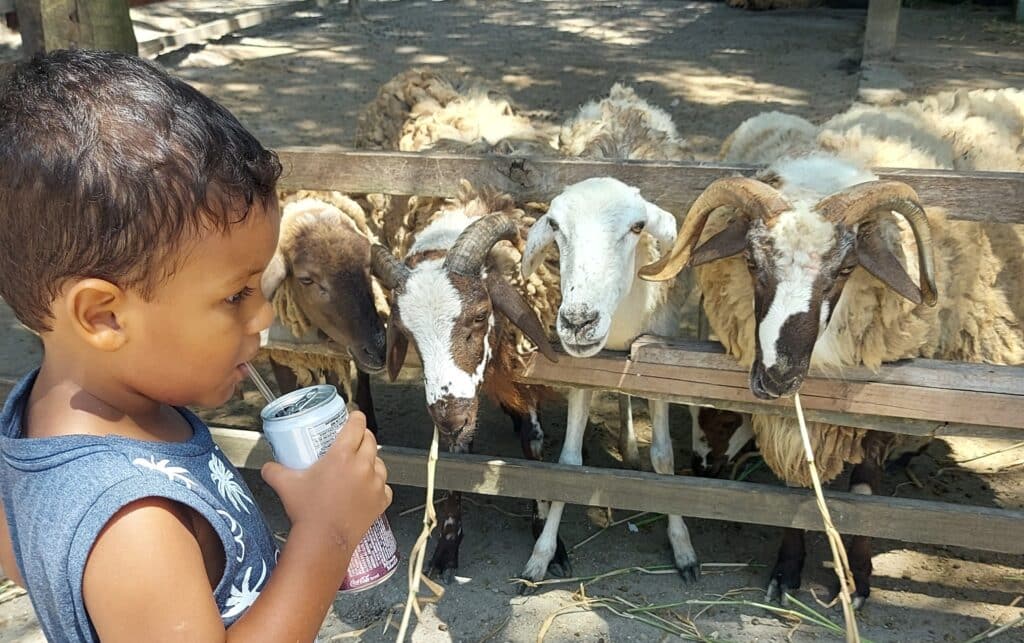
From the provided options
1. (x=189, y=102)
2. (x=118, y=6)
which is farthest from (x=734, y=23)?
(x=189, y=102)

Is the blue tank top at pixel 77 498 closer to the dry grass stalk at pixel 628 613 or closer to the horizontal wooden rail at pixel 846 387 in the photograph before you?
the horizontal wooden rail at pixel 846 387

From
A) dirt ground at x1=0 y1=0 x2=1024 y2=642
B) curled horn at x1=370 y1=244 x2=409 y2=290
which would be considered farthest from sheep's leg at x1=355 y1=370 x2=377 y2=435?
curled horn at x1=370 y1=244 x2=409 y2=290

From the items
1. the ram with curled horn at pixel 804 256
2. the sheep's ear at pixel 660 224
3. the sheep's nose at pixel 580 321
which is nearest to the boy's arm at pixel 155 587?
the sheep's nose at pixel 580 321

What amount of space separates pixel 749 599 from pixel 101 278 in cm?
279

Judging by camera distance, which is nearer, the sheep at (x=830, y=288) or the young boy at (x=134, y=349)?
the young boy at (x=134, y=349)

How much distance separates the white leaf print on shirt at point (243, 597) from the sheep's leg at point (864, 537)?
2508 millimetres

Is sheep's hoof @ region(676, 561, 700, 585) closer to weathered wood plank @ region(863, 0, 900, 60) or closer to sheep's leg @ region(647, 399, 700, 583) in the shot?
sheep's leg @ region(647, 399, 700, 583)

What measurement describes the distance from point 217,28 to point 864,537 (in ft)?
37.1

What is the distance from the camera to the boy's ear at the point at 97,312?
1010mm

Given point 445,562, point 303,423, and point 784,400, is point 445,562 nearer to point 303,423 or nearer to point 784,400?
point 784,400

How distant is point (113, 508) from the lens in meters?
1.00

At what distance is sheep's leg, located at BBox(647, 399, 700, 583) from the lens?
3.32 meters

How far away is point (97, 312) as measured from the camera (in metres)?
1.04

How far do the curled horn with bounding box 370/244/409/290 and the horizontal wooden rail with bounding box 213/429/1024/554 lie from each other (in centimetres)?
63
